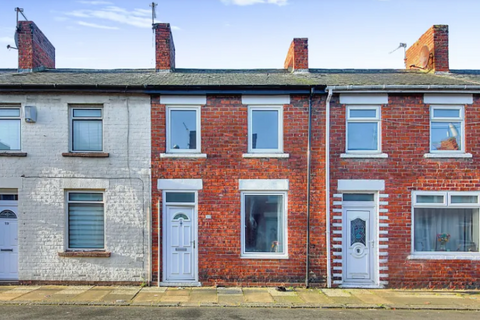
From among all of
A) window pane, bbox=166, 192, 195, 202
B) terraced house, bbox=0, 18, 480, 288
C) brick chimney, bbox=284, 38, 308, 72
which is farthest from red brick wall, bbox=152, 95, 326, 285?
brick chimney, bbox=284, 38, 308, 72

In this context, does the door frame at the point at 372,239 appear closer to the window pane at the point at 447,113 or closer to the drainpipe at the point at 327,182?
the drainpipe at the point at 327,182

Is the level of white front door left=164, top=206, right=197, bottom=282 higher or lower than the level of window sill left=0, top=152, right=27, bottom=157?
lower

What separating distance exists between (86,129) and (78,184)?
155cm

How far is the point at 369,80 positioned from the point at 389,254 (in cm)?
505

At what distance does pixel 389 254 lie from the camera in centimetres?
1023

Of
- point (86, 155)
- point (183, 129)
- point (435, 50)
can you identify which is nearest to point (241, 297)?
point (183, 129)

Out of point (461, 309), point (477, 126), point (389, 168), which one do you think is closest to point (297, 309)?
point (461, 309)

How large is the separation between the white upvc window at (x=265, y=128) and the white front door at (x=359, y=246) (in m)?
2.72

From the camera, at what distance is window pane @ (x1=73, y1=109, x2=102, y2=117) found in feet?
34.6

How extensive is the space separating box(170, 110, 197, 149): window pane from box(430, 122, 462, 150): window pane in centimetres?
663

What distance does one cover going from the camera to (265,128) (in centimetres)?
1062

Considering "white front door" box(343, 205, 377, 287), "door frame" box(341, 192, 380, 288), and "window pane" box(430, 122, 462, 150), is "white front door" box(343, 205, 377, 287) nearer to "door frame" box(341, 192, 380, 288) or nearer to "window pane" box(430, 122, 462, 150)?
"door frame" box(341, 192, 380, 288)

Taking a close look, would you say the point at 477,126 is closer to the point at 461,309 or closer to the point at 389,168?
the point at 389,168

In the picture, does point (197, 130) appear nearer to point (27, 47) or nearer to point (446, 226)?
point (27, 47)
